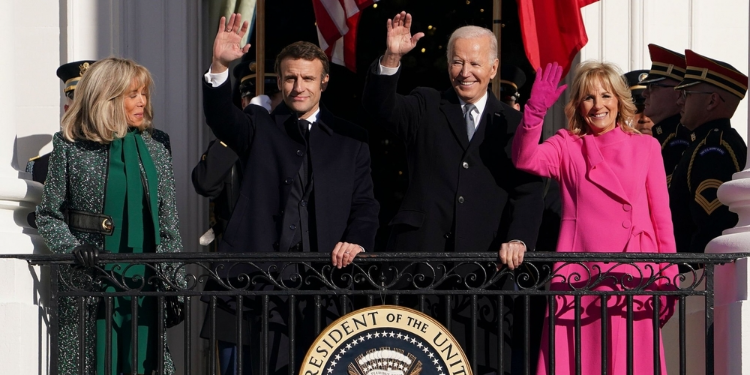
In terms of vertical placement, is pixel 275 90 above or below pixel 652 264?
above

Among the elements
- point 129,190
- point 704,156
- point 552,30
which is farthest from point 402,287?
point 552,30

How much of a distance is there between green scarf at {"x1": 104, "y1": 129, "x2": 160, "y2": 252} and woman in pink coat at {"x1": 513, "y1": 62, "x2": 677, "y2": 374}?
1784 millimetres

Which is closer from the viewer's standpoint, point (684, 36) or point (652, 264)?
point (652, 264)

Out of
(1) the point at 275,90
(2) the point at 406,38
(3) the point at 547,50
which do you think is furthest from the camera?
(3) the point at 547,50

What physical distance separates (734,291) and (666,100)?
1756 millimetres

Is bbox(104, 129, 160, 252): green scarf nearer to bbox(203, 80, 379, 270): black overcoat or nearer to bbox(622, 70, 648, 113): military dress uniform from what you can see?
bbox(203, 80, 379, 270): black overcoat

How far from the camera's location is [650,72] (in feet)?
27.6

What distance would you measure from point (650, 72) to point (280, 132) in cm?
257

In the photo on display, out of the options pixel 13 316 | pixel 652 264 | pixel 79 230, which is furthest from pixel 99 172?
pixel 652 264

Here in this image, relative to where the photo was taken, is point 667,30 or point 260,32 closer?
point 667,30

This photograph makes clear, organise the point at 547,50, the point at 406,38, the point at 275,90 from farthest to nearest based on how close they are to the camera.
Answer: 1. the point at 547,50
2. the point at 275,90
3. the point at 406,38

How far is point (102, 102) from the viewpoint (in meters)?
6.77

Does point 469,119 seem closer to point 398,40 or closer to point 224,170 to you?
point 398,40

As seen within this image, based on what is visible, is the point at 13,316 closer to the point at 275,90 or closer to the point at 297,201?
the point at 297,201
